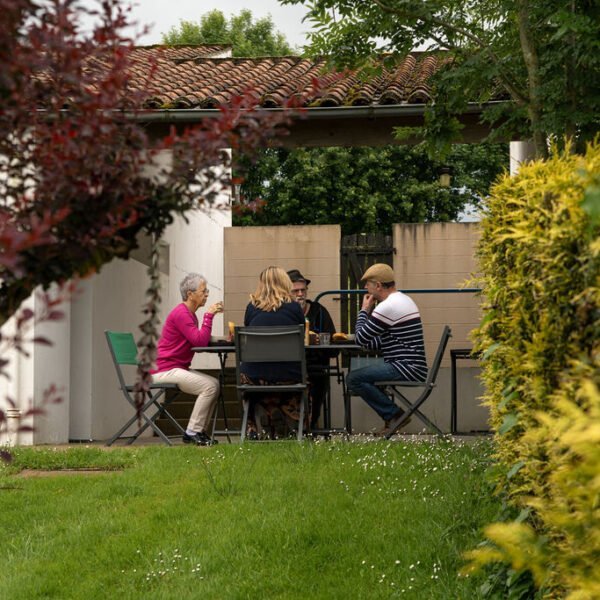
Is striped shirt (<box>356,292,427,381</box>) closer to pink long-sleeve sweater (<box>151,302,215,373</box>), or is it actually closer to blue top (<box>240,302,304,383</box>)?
blue top (<box>240,302,304,383</box>)

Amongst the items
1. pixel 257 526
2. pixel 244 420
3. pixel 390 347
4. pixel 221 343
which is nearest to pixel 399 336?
pixel 390 347

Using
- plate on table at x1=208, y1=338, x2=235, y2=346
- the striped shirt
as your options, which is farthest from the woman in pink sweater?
the striped shirt

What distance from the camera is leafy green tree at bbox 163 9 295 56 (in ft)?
131

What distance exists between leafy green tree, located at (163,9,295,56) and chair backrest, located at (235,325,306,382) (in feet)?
106

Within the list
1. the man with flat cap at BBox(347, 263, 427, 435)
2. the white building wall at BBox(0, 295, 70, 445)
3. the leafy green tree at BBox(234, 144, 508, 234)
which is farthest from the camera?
the leafy green tree at BBox(234, 144, 508, 234)

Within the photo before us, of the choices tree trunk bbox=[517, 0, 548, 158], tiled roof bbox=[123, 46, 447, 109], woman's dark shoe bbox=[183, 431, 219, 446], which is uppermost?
tiled roof bbox=[123, 46, 447, 109]

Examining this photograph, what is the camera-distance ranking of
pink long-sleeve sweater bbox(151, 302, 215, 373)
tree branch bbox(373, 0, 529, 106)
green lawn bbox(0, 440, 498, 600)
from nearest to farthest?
green lawn bbox(0, 440, 498, 600), tree branch bbox(373, 0, 529, 106), pink long-sleeve sweater bbox(151, 302, 215, 373)

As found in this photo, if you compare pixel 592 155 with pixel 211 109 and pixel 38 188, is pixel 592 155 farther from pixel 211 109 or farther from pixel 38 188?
pixel 211 109

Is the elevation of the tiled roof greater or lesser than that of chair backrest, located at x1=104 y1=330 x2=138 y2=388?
greater

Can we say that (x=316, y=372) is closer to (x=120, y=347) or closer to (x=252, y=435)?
(x=252, y=435)

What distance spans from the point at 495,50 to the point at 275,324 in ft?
9.02

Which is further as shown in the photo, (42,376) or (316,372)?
(42,376)

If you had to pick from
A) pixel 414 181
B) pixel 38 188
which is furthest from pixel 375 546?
pixel 414 181

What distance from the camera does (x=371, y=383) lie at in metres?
8.84
